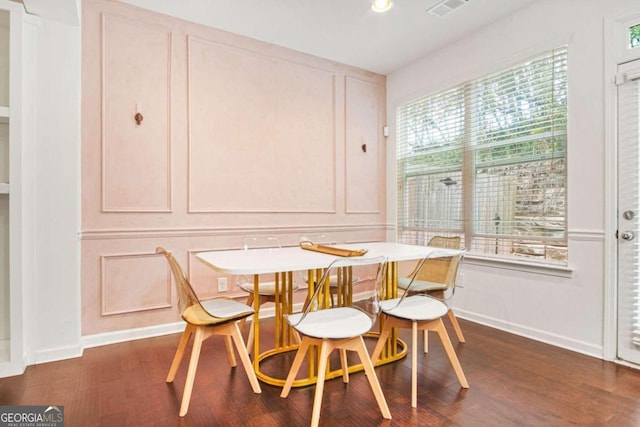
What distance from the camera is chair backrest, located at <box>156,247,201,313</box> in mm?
1962

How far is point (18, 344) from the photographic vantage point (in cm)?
237

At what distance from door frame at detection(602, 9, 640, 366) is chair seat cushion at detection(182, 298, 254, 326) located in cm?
256

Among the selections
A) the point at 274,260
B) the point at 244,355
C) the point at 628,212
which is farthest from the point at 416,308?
the point at 628,212

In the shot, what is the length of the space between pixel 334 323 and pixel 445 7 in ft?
9.17

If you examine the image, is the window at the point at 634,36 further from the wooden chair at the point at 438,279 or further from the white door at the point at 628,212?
the wooden chair at the point at 438,279

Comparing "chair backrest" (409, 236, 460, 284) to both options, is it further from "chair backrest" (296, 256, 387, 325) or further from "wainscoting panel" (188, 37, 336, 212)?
"wainscoting panel" (188, 37, 336, 212)

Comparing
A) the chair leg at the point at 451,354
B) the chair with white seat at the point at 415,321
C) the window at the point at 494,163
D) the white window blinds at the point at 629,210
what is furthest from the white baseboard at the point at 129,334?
the white window blinds at the point at 629,210

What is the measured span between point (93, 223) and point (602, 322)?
13.2 feet

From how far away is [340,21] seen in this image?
10.8 ft

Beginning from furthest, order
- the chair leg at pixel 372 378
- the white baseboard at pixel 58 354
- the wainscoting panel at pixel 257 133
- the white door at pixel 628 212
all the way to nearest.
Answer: the wainscoting panel at pixel 257 133 < the white baseboard at pixel 58 354 < the white door at pixel 628 212 < the chair leg at pixel 372 378

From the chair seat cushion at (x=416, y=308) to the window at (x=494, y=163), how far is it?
1.34 m

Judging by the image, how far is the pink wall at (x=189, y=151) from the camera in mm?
2920

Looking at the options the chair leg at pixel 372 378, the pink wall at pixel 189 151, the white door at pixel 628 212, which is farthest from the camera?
the pink wall at pixel 189 151

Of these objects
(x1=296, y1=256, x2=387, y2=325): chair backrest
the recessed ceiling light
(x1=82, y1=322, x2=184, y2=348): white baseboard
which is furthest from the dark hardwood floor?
the recessed ceiling light
